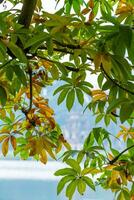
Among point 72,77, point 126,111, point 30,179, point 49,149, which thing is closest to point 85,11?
point 72,77

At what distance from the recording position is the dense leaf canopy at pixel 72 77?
52 cm

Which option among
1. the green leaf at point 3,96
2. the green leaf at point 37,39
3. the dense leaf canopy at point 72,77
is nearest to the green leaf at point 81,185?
the dense leaf canopy at point 72,77

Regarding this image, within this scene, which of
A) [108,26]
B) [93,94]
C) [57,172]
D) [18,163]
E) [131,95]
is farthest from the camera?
[18,163]

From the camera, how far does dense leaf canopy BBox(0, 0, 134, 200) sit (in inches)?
20.3

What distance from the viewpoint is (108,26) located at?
48cm

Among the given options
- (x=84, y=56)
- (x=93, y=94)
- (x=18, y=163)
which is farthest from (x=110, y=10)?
(x=18, y=163)

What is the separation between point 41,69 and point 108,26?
0.47m

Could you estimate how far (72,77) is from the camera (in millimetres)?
818

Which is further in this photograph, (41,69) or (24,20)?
(41,69)

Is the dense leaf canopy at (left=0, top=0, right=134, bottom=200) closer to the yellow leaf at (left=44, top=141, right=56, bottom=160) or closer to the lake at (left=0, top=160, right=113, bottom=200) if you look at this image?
the yellow leaf at (left=44, top=141, right=56, bottom=160)

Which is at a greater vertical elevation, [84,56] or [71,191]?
[84,56]

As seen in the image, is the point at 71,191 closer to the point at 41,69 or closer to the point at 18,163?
the point at 41,69

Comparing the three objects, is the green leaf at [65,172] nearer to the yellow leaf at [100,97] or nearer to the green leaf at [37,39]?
the yellow leaf at [100,97]

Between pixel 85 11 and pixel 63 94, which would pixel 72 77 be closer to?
pixel 63 94
